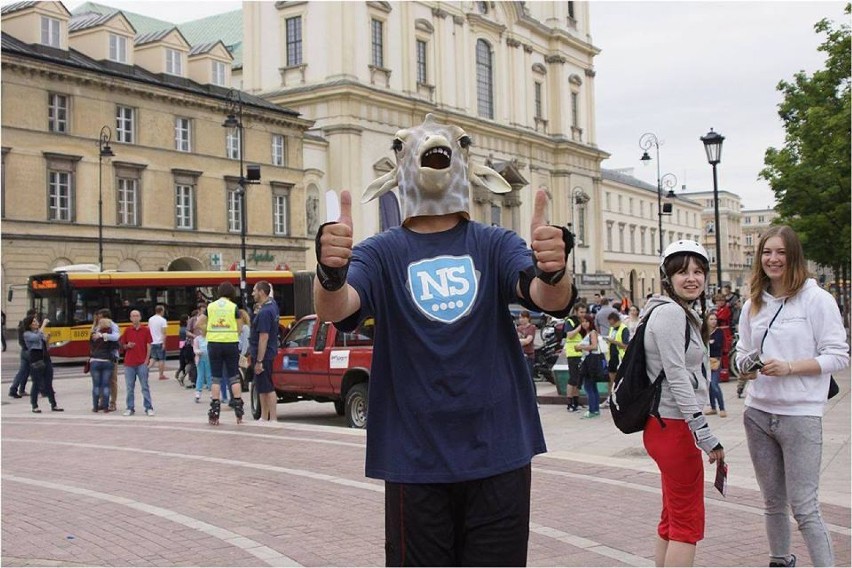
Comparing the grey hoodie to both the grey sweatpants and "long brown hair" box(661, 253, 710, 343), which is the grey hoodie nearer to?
"long brown hair" box(661, 253, 710, 343)

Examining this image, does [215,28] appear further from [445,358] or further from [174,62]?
[445,358]

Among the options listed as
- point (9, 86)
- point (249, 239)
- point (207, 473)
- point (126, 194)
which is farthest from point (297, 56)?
point (207, 473)

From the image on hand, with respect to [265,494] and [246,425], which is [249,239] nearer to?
[246,425]

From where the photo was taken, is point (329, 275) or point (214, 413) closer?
point (329, 275)

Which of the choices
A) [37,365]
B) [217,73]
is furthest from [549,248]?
[217,73]

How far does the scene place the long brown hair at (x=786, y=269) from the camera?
17.0 feet

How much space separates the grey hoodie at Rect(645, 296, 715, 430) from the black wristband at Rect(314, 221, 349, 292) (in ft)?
7.42

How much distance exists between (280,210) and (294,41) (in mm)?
13979

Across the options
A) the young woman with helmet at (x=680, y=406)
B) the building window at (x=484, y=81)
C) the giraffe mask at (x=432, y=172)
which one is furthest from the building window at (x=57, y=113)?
the giraffe mask at (x=432, y=172)

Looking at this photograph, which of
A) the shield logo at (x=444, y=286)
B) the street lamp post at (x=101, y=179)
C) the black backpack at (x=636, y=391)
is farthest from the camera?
the street lamp post at (x=101, y=179)

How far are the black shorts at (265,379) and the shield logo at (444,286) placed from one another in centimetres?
1051

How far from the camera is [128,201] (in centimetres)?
4169

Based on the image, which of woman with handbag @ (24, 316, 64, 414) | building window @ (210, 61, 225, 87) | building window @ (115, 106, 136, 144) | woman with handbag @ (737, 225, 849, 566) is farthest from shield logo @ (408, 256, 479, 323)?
building window @ (210, 61, 225, 87)

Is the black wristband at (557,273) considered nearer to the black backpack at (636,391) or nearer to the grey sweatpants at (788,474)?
the black backpack at (636,391)
